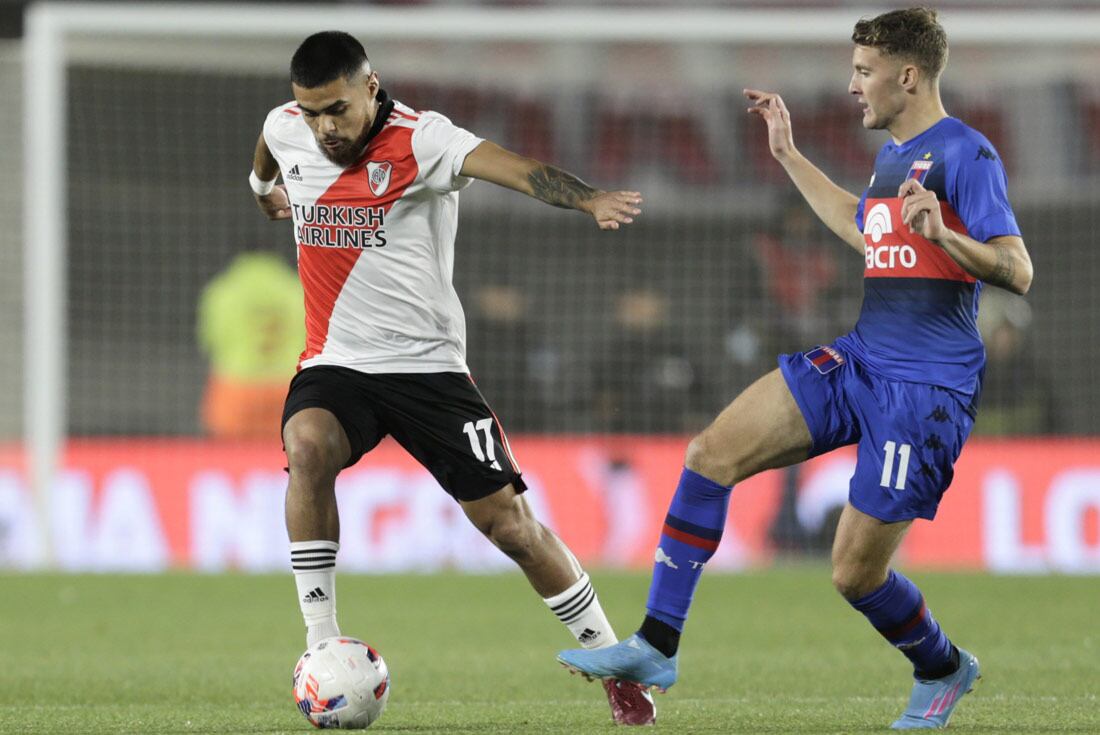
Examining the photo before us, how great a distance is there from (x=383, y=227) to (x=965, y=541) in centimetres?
836

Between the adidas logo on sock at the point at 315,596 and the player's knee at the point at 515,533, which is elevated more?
the player's knee at the point at 515,533

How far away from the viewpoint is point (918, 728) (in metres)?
5.58

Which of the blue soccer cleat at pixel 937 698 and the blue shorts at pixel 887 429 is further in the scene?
the blue soccer cleat at pixel 937 698

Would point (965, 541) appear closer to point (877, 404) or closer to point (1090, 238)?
point (1090, 238)

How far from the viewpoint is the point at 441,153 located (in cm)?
596

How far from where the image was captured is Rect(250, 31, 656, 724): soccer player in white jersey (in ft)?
19.1

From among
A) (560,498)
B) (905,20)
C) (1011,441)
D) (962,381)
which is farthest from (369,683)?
(1011,441)

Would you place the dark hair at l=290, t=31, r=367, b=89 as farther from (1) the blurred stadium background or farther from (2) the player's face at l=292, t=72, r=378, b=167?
(1) the blurred stadium background

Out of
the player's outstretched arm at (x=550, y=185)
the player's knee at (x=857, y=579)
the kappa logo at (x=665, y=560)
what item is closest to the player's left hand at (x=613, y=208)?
the player's outstretched arm at (x=550, y=185)

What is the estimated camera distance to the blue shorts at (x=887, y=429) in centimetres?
555

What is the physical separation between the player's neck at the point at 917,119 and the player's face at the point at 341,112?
1.67 meters

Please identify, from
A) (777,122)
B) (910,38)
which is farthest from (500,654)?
(910,38)

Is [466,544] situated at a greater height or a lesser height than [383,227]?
lesser

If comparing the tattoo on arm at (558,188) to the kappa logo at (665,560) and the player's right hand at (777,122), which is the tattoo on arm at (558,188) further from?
the kappa logo at (665,560)
